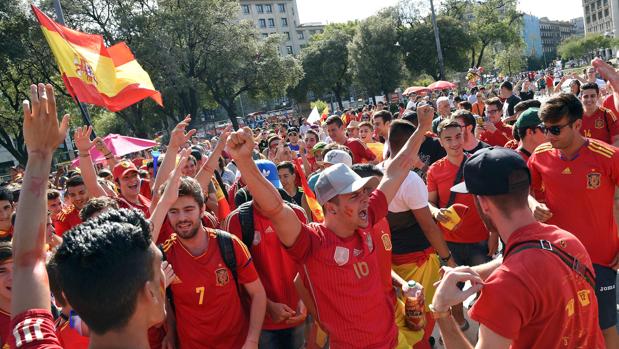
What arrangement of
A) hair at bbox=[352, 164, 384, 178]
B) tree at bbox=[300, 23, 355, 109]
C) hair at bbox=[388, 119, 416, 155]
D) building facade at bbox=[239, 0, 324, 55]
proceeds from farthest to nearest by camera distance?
building facade at bbox=[239, 0, 324, 55] < tree at bbox=[300, 23, 355, 109] < hair at bbox=[388, 119, 416, 155] < hair at bbox=[352, 164, 384, 178]

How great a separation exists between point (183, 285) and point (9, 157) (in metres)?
59.9

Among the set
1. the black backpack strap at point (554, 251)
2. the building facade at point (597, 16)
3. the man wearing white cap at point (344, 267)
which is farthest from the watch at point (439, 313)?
the building facade at point (597, 16)

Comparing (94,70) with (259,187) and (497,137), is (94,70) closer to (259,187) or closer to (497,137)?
(259,187)

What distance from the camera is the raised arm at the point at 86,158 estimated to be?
4270 mm

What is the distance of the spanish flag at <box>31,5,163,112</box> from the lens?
677 centimetres

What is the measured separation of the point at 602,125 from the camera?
5.47 metres

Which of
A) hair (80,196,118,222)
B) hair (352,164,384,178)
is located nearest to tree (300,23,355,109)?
hair (352,164,384,178)

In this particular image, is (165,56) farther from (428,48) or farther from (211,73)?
(428,48)

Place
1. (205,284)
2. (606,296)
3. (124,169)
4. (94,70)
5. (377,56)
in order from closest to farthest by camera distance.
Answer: (205,284) → (606,296) → (124,169) → (94,70) → (377,56)

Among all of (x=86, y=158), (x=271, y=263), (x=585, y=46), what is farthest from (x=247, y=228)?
(x=585, y=46)

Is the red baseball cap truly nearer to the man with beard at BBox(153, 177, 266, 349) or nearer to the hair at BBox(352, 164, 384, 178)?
the man with beard at BBox(153, 177, 266, 349)

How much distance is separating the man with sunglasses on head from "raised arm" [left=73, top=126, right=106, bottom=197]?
3.77 m

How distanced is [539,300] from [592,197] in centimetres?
209

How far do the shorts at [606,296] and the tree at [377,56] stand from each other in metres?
46.0
